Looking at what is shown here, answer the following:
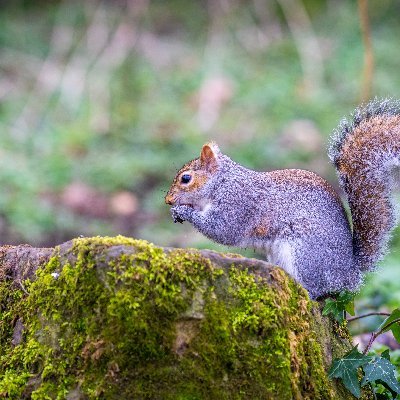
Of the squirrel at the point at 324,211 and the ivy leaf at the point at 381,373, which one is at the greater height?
the squirrel at the point at 324,211

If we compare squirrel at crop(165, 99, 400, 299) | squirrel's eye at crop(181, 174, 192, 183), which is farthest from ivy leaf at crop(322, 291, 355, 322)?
squirrel's eye at crop(181, 174, 192, 183)

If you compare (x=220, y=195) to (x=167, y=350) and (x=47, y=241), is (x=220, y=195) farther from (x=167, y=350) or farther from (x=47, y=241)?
(x=47, y=241)

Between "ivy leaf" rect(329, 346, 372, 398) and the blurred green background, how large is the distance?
2.99 metres

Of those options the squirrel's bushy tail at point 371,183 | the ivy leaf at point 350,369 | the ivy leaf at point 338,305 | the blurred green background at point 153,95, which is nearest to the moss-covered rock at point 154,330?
the ivy leaf at point 350,369

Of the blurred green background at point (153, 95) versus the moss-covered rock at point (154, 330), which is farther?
the blurred green background at point (153, 95)

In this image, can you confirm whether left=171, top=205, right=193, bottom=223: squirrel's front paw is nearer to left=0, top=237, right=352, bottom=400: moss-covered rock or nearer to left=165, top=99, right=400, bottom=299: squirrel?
left=165, top=99, right=400, bottom=299: squirrel

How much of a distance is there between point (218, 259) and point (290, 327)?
12.3 inches

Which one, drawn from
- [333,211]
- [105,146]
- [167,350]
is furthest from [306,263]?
[105,146]

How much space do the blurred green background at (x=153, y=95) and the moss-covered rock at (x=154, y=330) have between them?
10.7 feet

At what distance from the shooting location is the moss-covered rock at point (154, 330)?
84.9 inches

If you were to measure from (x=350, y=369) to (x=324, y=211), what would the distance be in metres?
0.75

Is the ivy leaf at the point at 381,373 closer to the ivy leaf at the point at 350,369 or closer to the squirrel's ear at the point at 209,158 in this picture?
the ivy leaf at the point at 350,369

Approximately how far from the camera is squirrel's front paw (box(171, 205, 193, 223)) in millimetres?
3232

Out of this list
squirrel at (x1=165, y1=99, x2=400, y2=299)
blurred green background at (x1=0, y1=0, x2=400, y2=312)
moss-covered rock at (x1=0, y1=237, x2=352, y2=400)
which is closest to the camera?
moss-covered rock at (x1=0, y1=237, x2=352, y2=400)
